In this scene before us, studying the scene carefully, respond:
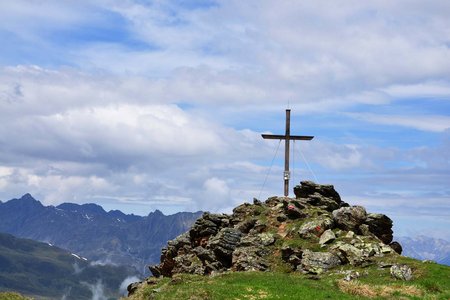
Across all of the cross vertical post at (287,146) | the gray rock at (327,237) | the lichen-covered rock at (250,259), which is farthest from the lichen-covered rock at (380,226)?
the lichen-covered rock at (250,259)

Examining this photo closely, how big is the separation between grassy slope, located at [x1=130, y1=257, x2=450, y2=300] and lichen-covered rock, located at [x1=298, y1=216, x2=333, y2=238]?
9715 millimetres

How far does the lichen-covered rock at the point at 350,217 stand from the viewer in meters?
68.3

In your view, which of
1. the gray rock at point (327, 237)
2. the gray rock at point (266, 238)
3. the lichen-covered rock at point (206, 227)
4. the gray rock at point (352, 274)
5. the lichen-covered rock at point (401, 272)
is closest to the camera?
the lichen-covered rock at point (401, 272)

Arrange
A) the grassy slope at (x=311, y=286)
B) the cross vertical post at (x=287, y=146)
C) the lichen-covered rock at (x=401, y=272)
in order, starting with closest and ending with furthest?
the grassy slope at (x=311, y=286)
the lichen-covered rock at (x=401, y=272)
the cross vertical post at (x=287, y=146)

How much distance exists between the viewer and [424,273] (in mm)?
52500

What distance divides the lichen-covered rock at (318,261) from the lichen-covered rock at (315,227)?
17.2 ft

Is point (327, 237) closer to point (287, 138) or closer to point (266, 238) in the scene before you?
point (266, 238)

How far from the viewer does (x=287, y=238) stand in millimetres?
67312

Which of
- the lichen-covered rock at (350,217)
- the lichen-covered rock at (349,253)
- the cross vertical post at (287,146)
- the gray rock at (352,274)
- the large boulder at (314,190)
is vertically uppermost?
the cross vertical post at (287,146)

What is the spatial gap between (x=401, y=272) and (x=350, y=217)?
17.7 meters

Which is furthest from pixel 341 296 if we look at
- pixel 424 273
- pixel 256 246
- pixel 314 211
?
pixel 314 211

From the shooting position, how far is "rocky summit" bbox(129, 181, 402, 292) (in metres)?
61.4

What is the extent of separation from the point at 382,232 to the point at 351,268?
687 inches

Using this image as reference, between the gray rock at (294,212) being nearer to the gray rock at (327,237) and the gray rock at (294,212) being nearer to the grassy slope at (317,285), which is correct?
the gray rock at (327,237)
